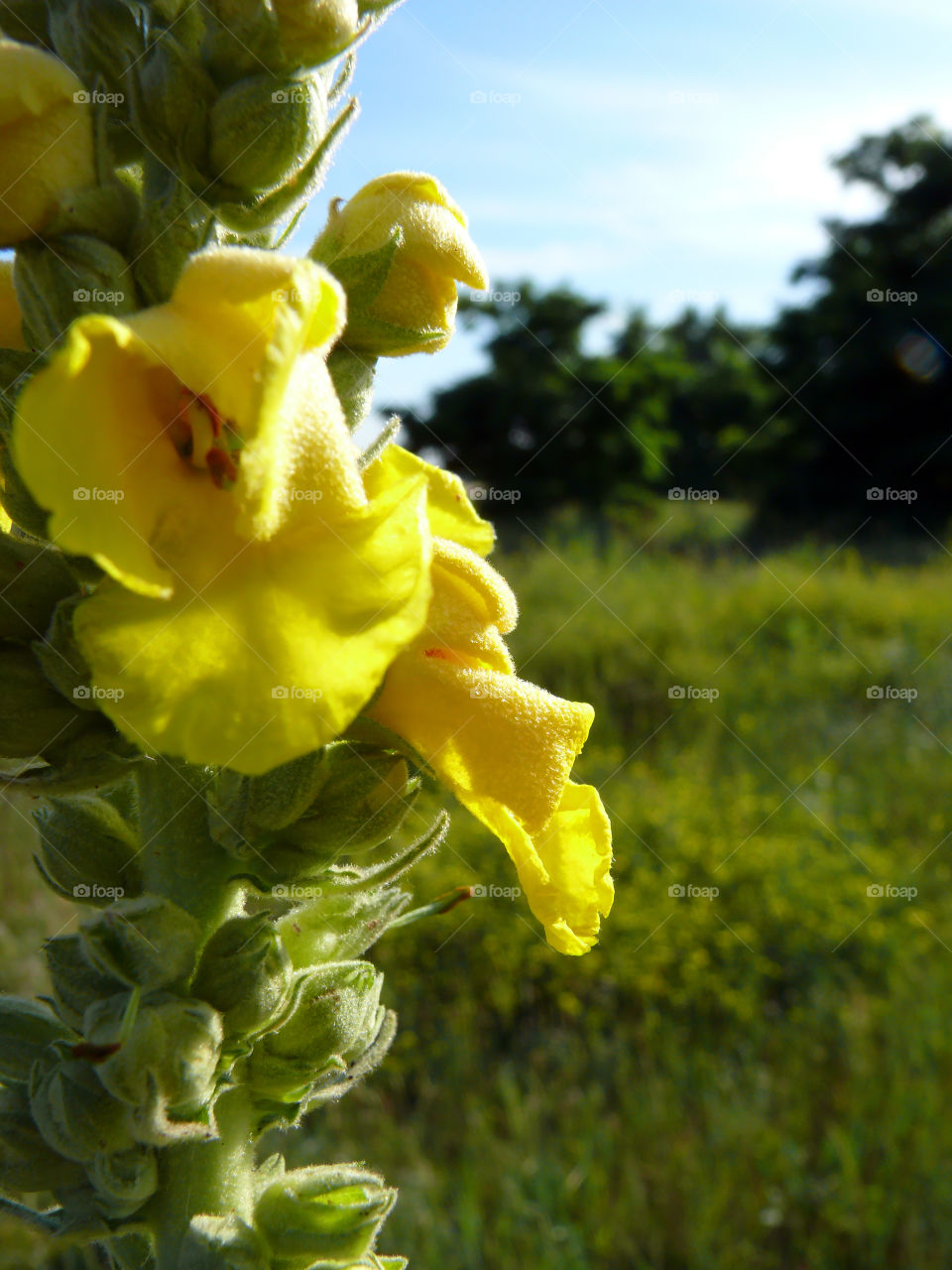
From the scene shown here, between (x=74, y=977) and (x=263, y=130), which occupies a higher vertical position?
(x=263, y=130)

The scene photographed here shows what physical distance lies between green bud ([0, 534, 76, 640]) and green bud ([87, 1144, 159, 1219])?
0.67 meters

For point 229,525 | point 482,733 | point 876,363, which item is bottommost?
point 876,363

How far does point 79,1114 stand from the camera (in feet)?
4.30

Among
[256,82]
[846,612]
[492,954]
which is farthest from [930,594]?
[256,82]

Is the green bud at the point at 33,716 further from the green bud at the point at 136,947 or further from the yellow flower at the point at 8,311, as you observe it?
the yellow flower at the point at 8,311

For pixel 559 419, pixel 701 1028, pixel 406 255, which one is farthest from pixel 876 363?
pixel 406 255

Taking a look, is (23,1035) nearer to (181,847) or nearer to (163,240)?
(181,847)

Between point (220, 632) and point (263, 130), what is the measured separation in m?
0.71

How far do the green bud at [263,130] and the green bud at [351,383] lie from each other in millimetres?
241

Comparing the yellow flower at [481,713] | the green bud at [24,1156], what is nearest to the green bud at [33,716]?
the yellow flower at [481,713]

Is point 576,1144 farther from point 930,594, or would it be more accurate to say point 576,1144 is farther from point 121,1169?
point 930,594

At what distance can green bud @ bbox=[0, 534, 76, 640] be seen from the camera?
135 cm

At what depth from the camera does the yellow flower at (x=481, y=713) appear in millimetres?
1357

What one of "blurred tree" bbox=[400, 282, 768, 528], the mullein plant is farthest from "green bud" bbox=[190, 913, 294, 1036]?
"blurred tree" bbox=[400, 282, 768, 528]
